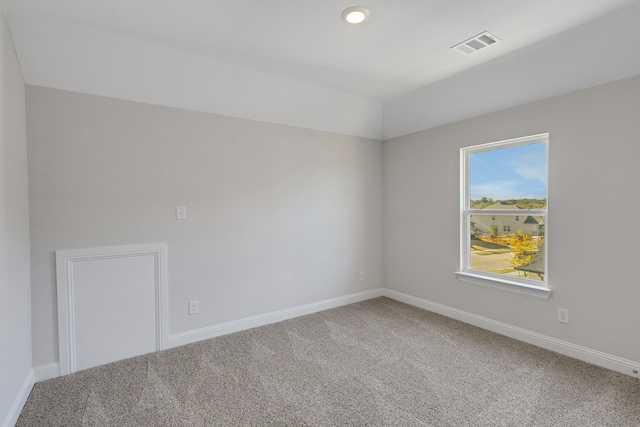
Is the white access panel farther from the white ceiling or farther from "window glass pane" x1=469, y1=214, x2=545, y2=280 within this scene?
"window glass pane" x1=469, y1=214, x2=545, y2=280

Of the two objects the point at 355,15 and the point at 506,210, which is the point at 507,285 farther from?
the point at 355,15

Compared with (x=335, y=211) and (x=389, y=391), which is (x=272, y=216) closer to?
(x=335, y=211)

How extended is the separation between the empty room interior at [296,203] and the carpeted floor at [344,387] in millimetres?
22

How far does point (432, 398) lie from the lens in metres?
2.05

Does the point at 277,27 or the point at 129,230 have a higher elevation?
the point at 277,27

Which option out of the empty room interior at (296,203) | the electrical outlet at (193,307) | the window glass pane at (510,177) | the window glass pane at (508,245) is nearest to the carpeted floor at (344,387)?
the empty room interior at (296,203)

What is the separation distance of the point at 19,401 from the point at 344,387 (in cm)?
208

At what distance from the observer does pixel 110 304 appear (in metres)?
2.54

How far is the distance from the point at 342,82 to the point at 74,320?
3181 millimetres

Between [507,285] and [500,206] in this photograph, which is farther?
[500,206]

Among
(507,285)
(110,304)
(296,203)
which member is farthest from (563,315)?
(110,304)

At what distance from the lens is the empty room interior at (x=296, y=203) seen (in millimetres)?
1996

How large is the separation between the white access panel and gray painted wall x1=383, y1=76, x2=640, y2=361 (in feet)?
10.1

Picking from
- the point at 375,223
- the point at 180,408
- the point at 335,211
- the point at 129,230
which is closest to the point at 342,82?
the point at 335,211
